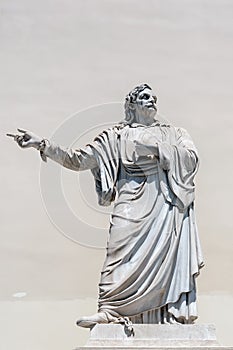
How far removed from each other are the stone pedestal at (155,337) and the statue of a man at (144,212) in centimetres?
12

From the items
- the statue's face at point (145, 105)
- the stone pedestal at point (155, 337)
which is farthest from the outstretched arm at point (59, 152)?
the stone pedestal at point (155, 337)

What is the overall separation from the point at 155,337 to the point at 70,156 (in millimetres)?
1550

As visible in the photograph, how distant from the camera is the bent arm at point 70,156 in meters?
7.36

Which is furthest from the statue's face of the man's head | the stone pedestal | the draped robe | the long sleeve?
the stone pedestal

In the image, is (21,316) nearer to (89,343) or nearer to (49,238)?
(49,238)

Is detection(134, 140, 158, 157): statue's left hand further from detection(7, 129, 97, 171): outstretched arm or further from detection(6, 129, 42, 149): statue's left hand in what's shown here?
detection(6, 129, 42, 149): statue's left hand

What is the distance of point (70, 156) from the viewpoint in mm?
7422

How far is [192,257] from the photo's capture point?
712cm

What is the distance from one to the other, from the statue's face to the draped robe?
0.33 ft

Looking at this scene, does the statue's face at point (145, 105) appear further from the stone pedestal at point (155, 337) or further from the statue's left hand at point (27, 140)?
the stone pedestal at point (155, 337)

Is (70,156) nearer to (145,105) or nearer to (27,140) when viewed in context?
(27,140)

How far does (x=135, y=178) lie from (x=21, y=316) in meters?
2.63

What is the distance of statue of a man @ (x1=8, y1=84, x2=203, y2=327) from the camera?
696 centimetres

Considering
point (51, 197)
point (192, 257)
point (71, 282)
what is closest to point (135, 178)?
point (192, 257)
